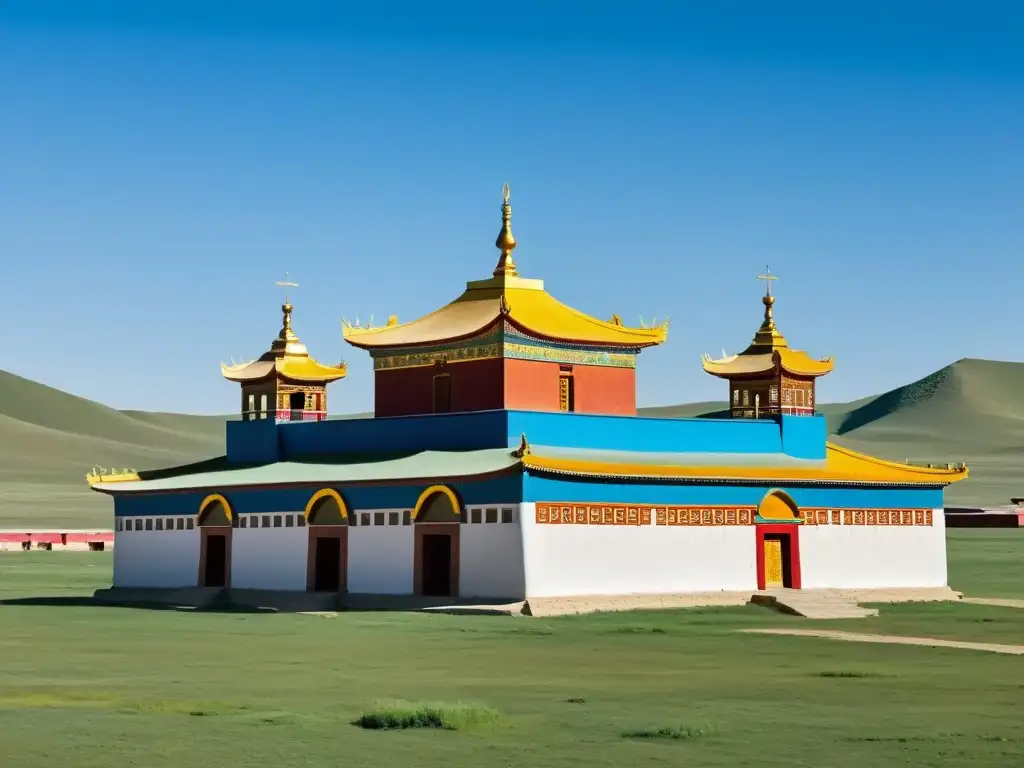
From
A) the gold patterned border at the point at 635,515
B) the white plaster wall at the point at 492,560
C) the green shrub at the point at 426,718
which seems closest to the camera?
the green shrub at the point at 426,718

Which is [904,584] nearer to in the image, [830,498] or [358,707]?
[830,498]

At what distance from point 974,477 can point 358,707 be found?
15798 centimetres

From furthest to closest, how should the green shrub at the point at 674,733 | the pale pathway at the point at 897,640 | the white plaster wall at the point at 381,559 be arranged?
the white plaster wall at the point at 381,559
the pale pathway at the point at 897,640
the green shrub at the point at 674,733

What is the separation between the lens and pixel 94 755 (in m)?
20.3

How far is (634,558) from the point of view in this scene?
46.2 m

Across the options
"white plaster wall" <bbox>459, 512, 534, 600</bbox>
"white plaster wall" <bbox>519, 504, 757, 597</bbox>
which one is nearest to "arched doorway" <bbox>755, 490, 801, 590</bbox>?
"white plaster wall" <bbox>519, 504, 757, 597</bbox>

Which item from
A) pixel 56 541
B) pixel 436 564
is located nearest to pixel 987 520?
pixel 56 541

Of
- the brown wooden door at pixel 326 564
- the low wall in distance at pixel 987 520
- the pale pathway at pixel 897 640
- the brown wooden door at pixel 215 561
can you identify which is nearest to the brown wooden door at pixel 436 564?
the brown wooden door at pixel 326 564

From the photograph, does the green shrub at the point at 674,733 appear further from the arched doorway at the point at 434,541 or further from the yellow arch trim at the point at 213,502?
the yellow arch trim at the point at 213,502

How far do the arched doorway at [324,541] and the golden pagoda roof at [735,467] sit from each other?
18.4 feet

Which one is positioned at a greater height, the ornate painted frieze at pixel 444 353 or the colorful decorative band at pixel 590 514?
the ornate painted frieze at pixel 444 353

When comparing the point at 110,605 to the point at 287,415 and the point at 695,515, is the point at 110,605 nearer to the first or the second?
the point at 287,415

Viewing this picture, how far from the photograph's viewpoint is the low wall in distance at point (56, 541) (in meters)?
90.3

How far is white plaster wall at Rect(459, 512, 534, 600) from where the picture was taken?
4406 cm
